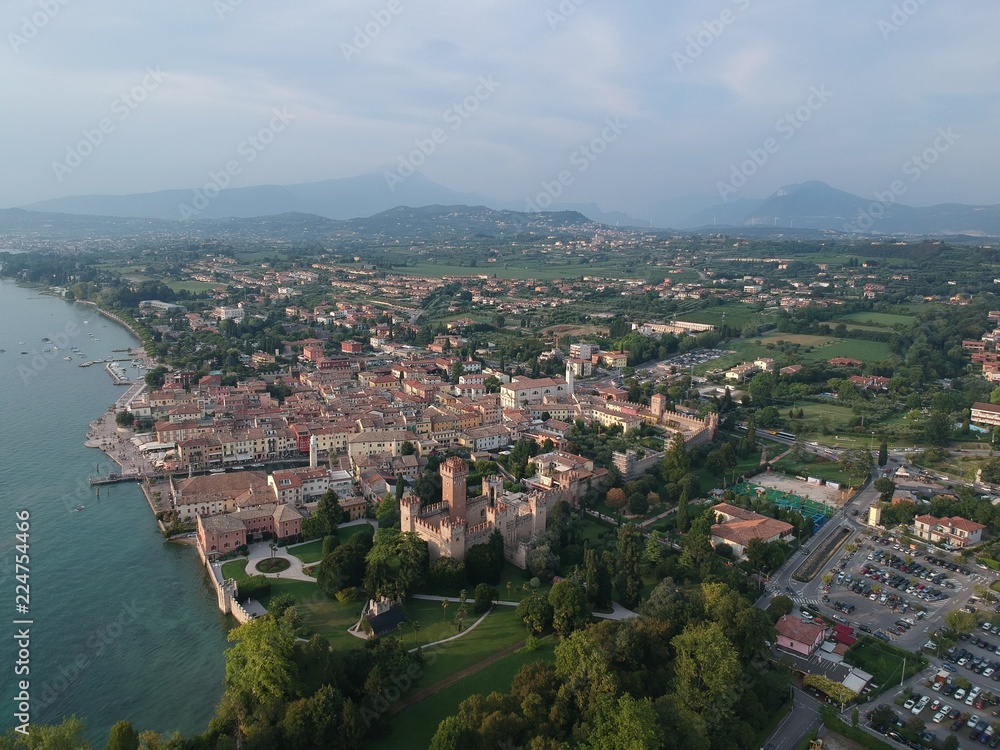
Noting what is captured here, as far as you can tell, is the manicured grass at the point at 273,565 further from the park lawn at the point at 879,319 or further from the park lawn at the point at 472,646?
the park lawn at the point at 879,319

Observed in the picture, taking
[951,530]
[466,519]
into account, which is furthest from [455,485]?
[951,530]

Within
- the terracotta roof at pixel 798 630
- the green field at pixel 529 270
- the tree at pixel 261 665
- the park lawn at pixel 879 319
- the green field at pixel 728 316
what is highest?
the green field at pixel 529 270

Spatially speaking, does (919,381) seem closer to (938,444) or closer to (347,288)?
(938,444)

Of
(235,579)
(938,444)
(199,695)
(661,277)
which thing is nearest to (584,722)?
(199,695)

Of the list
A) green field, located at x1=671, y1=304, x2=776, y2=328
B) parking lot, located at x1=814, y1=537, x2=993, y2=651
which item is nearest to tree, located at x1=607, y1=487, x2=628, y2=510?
parking lot, located at x1=814, y1=537, x2=993, y2=651

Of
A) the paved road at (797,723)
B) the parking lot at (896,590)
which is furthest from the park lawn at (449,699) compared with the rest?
the parking lot at (896,590)

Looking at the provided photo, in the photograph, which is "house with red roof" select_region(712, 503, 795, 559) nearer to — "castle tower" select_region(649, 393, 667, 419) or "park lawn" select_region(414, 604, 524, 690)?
"park lawn" select_region(414, 604, 524, 690)
